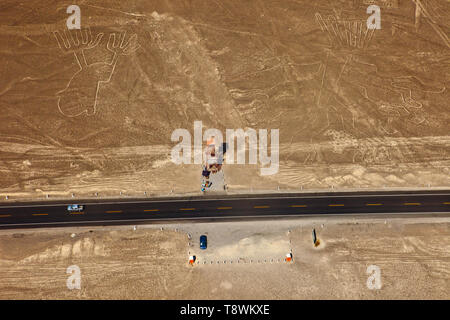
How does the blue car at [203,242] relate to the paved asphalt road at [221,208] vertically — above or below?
below

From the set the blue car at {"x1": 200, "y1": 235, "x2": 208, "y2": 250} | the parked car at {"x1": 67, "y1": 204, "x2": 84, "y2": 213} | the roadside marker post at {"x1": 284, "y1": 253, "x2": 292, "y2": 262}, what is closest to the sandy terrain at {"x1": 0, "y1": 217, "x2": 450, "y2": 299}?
the roadside marker post at {"x1": 284, "y1": 253, "x2": 292, "y2": 262}

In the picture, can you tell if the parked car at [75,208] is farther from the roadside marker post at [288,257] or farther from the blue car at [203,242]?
the roadside marker post at [288,257]

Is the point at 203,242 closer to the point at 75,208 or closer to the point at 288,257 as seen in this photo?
the point at 288,257

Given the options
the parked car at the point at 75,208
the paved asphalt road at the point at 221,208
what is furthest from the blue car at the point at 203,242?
the parked car at the point at 75,208
